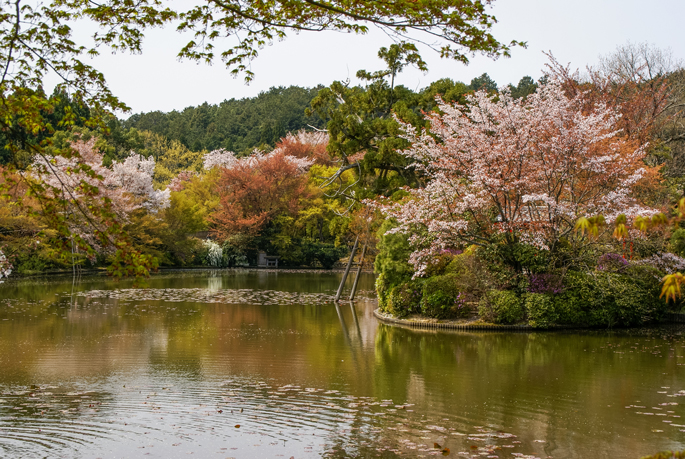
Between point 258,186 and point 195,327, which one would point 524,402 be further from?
point 258,186

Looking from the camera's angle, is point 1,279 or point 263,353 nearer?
point 263,353

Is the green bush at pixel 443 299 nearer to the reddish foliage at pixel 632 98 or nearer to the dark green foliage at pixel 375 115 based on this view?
the dark green foliage at pixel 375 115

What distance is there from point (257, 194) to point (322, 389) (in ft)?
99.1

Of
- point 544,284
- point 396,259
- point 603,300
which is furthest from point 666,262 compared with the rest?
point 396,259

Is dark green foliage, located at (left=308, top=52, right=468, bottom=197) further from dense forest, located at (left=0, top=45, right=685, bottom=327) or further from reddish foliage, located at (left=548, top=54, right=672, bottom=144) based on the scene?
reddish foliage, located at (left=548, top=54, right=672, bottom=144)

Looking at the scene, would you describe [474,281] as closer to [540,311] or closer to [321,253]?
[540,311]

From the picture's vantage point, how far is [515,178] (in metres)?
13.7

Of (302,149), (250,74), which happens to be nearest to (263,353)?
(250,74)

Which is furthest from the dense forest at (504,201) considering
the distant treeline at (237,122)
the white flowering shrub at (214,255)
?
the distant treeline at (237,122)

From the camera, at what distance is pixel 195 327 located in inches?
527

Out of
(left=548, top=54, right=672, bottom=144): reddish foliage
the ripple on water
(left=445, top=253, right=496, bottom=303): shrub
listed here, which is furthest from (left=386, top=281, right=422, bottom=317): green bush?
(left=548, top=54, right=672, bottom=144): reddish foliage

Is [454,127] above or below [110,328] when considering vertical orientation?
above

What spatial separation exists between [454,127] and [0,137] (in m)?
28.3

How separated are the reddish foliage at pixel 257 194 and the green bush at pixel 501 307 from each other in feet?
78.3
